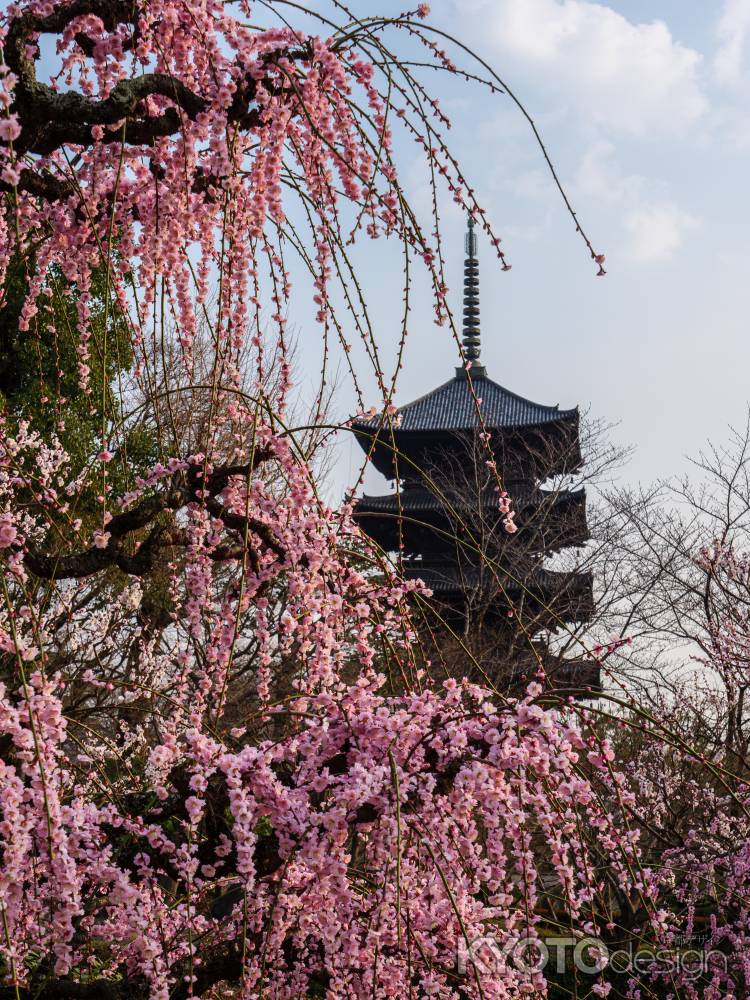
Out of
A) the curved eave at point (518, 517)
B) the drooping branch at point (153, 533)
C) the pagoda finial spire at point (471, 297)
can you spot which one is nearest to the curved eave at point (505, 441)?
the curved eave at point (518, 517)

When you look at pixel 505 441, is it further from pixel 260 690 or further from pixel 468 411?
pixel 260 690

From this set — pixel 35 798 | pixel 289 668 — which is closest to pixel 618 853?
pixel 35 798

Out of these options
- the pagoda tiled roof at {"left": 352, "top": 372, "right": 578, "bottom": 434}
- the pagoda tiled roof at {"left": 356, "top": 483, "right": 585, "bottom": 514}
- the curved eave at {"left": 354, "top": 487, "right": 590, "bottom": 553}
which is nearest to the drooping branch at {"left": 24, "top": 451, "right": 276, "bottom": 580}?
the curved eave at {"left": 354, "top": 487, "right": 590, "bottom": 553}

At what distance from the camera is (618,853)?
197 cm

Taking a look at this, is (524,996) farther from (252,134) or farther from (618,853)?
(252,134)

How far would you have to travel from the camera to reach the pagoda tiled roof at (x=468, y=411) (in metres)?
14.7

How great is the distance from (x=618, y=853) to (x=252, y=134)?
180 cm

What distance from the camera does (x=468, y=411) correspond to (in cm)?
1622

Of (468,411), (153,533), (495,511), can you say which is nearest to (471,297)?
(468,411)

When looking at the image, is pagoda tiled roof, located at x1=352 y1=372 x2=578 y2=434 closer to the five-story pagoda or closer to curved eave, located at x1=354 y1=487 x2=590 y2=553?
the five-story pagoda

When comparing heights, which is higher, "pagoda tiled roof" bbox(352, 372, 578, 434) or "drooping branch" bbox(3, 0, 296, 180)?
"pagoda tiled roof" bbox(352, 372, 578, 434)

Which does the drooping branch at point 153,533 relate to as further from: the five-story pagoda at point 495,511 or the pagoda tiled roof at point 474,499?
the pagoda tiled roof at point 474,499

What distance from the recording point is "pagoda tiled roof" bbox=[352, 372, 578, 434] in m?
14.7

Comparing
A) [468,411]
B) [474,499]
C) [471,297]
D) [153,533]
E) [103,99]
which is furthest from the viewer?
[471,297]
